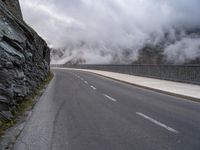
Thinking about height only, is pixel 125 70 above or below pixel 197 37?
below

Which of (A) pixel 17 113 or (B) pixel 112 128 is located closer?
(B) pixel 112 128

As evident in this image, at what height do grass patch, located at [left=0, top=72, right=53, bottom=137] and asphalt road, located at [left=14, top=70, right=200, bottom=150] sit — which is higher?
grass patch, located at [left=0, top=72, right=53, bottom=137]

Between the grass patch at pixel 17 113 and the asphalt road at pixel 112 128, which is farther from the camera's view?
the grass patch at pixel 17 113

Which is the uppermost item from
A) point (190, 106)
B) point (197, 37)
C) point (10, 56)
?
point (197, 37)

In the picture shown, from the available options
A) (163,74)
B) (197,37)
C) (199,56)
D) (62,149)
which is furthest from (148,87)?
(197,37)

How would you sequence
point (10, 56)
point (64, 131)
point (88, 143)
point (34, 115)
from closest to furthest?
1. point (88, 143)
2. point (64, 131)
3. point (34, 115)
4. point (10, 56)

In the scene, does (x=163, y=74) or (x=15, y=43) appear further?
(x=163, y=74)

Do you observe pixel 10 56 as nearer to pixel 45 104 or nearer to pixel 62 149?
pixel 45 104

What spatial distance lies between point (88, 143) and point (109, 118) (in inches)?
112

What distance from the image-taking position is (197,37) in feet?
207

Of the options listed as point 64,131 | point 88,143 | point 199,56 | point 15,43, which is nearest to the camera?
point 88,143

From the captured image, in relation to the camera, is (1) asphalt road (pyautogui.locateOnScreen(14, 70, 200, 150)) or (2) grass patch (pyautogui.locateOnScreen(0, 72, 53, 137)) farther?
(2) grass patch (pyautogui.locateOnScreen(0, 72, 53, 137))

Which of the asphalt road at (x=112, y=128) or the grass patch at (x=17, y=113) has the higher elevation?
the grass patch at (x=17, y=113)

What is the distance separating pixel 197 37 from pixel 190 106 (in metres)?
54.4
